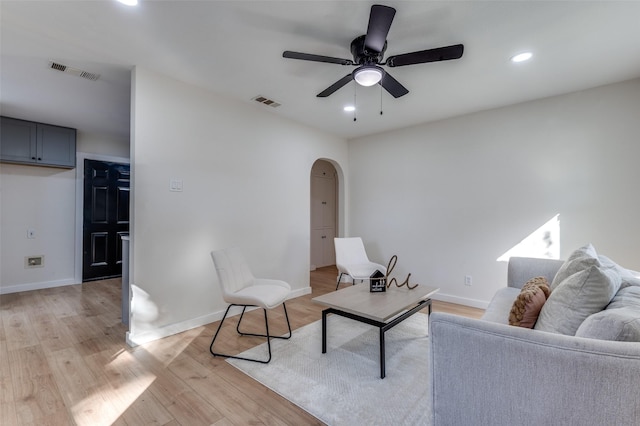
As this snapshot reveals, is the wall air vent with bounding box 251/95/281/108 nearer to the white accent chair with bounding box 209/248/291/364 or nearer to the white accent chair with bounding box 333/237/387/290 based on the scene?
the white accent chair with bounding box 209/248/291/364

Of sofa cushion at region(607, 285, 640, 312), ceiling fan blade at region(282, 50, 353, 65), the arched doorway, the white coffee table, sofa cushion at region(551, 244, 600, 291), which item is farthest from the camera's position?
the arched doorway

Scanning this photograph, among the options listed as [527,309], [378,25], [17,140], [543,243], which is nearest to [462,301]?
[543,243]

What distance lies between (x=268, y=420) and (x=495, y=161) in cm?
364

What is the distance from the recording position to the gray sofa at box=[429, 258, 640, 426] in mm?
868

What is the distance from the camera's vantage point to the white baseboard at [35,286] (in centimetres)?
405

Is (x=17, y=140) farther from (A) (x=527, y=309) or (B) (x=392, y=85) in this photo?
(A) (x=527, y=309)

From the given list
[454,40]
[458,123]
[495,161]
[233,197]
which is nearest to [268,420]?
[233,197]

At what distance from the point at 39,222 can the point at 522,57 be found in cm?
648

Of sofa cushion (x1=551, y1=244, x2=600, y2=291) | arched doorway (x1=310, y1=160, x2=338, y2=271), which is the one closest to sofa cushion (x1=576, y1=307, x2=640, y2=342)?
sofa cushion (x1=551, y1=244, x2=600, y2=291)

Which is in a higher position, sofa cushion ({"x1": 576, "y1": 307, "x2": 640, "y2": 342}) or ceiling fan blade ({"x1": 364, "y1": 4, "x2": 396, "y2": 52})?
ceiling fan blade ({"x1": 364, "y1": 4, "x2": 396, "y2": 52})

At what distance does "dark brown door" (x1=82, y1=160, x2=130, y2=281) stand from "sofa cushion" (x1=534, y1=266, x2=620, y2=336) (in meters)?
5.35

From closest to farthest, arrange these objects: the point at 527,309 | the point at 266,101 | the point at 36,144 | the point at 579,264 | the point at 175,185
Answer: the point at 527,309 < the point at 579,264 < the point at 175,185 < the point at 266,101 < the point at 36,144

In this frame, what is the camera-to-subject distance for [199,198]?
3025 millimetres

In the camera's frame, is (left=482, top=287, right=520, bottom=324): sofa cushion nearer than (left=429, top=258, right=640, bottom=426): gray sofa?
No
